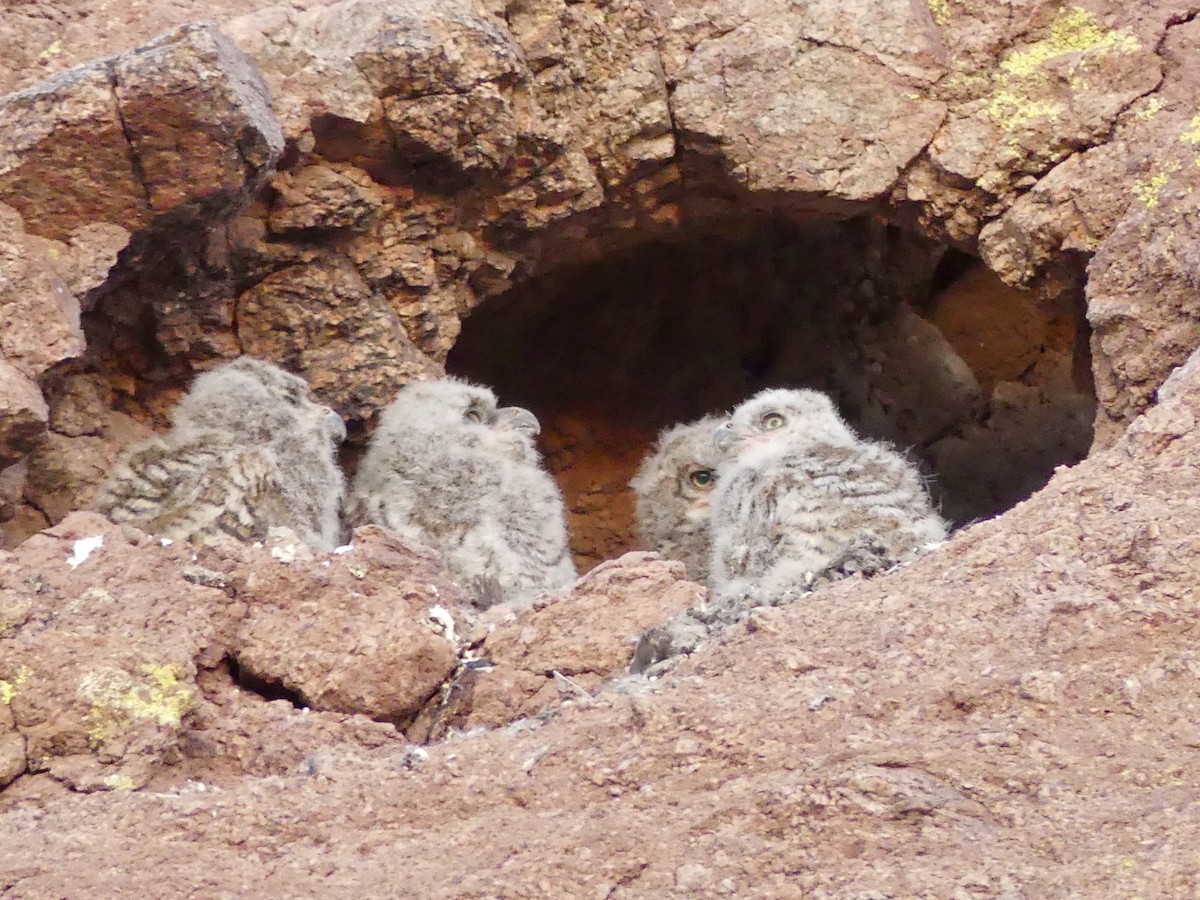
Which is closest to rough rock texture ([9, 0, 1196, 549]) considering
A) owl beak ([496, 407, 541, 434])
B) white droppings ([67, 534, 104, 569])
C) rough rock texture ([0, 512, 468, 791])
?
owl beak ([496, 407, 541, 434])

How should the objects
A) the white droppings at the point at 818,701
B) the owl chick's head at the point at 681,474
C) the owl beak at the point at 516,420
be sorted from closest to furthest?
the white droppings at the point at 818,701, the owl beak at the point at 516,420, the owl chick's head at the point at 681,474

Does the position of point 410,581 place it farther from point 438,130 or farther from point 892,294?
point 892,294

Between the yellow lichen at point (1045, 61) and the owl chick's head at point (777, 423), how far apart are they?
4.32ft

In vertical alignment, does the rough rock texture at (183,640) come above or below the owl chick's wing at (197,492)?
below

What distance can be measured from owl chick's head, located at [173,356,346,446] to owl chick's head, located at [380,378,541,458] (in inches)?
10.5

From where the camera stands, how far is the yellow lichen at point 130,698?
3.34 meters

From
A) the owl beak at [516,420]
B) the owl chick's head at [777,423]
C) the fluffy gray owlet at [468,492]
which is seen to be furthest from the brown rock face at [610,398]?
the owl chick's head at [777,423]

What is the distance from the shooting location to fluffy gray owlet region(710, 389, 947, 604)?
15.9ft

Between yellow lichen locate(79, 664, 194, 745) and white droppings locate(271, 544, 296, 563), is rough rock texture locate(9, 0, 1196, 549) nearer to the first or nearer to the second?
white droppings locate(271, 544, 296, 563)

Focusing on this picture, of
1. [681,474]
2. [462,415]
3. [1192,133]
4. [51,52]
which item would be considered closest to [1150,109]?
[1192,133]

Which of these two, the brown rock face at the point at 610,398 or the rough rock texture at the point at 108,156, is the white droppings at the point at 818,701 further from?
the rough rock texture at the point at 108,156

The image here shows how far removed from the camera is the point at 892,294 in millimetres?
8039

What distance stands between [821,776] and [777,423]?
307 cm

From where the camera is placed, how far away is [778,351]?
328 inches
